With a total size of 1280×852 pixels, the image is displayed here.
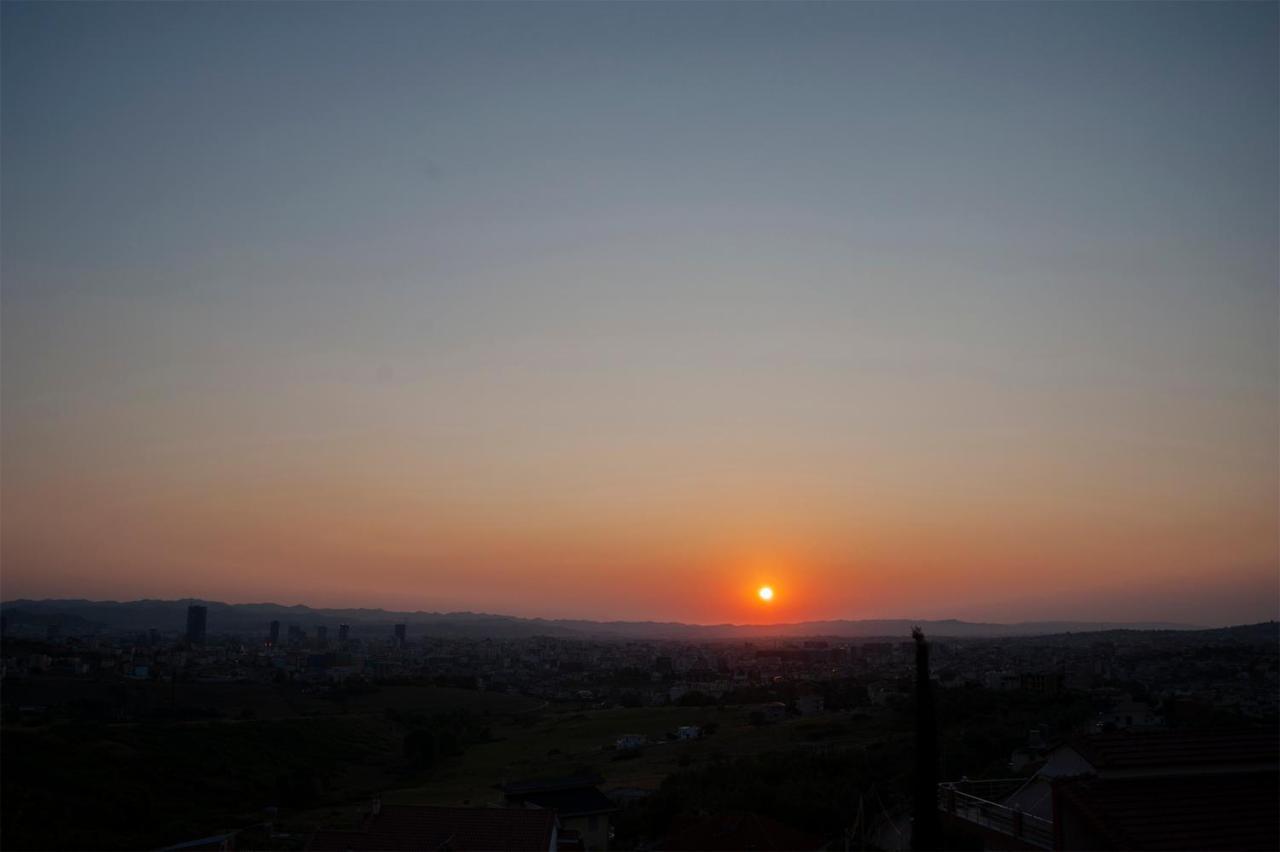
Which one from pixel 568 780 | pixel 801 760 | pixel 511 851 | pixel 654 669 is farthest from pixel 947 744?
pixel 654 669

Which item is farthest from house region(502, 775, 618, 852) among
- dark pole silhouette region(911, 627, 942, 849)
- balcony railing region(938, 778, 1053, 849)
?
dark pole silhouette region(911, 627, 942, 849)

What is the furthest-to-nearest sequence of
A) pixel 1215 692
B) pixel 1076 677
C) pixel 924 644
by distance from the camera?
pixel 1076 677
pixel 1215 692
pixel 924 644

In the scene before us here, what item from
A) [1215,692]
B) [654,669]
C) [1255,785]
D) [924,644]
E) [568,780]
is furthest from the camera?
[654,669]

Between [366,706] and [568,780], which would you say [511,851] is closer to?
[568,780]

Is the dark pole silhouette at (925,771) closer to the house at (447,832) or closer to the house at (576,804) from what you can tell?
the house at (447,832)

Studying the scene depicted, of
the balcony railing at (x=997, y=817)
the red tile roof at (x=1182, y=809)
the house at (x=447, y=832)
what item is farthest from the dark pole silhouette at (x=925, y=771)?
the house at (x=447, y=832)

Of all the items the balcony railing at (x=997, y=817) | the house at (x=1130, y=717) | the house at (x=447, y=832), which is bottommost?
the house at (x=447, y=832)

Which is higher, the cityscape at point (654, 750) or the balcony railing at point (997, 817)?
the balcony railing at point (997, 817)
